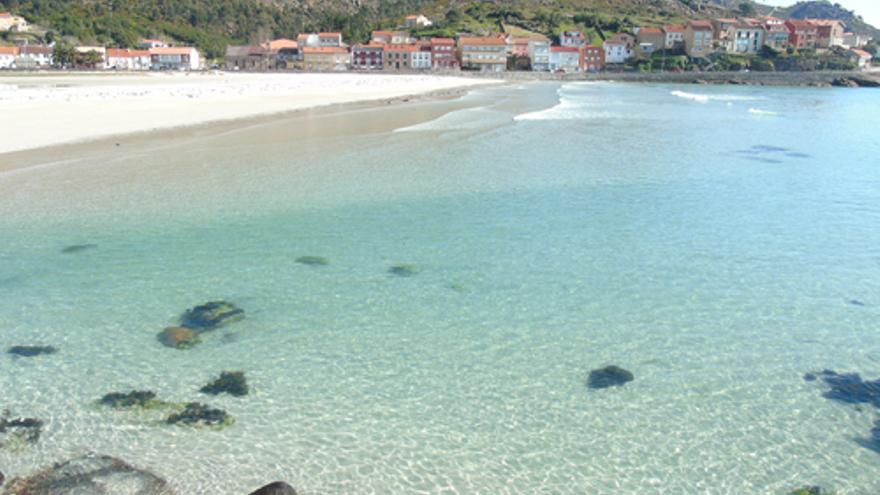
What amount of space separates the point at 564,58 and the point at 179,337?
5463 inches

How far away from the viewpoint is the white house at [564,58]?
136875 mm

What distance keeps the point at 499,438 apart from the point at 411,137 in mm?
24609

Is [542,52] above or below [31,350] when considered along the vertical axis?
above

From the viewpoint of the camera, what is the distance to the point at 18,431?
6340 millimetres

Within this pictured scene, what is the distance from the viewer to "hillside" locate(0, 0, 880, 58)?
138125mm

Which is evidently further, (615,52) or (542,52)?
(615,52)

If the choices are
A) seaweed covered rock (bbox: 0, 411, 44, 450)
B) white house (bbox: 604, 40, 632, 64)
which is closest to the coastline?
white house (bbox: 604, 40, 632, 64)

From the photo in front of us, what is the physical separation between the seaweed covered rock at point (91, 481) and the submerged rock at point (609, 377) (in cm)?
471

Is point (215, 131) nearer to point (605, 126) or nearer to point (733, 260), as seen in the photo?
point (605, 126)

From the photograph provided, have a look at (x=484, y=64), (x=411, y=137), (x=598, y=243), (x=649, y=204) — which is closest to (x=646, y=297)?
(x=598, y=243)

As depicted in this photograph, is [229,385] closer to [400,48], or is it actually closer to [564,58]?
[400,48]

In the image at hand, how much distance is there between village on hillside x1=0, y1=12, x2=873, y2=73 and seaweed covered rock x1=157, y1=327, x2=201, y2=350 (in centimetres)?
12261

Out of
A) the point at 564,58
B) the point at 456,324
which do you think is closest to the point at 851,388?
the point at 456,324

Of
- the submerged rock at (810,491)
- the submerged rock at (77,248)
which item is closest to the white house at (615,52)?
the submerged rock at (77,248)
